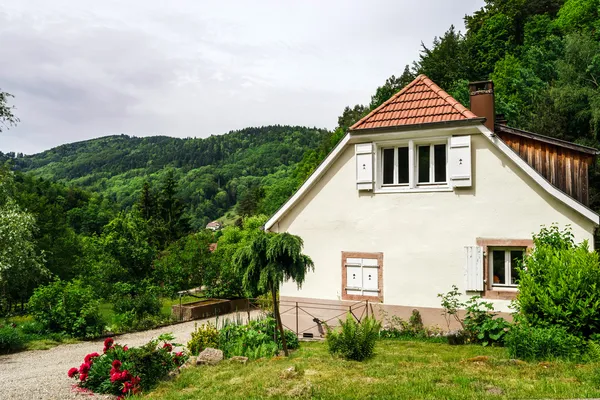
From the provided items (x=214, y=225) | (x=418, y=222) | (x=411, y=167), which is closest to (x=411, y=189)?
(x=411, y=167)

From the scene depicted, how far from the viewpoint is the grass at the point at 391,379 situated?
6707mm

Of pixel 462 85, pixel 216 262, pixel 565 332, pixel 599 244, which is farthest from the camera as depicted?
pixel 462 85

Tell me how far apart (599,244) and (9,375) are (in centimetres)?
1601

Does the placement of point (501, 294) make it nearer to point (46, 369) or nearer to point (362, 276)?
point (362, 276)

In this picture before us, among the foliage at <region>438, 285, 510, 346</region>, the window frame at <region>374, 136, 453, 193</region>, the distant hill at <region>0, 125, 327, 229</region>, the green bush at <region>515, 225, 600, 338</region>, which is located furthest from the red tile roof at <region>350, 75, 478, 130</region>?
the distant hill at <region>0, 125, 327, 229</region>

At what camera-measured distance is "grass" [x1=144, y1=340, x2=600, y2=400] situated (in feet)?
22.0

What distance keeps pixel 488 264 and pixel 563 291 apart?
3.27 metres

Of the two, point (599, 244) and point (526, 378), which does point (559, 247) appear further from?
point (526, 378)

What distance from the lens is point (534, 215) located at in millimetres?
11906

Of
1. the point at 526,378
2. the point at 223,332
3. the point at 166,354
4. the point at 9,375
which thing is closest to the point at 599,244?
the point at 526,378

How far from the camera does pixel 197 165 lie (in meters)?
152

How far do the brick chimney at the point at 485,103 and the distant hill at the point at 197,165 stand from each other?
96012 millimetres

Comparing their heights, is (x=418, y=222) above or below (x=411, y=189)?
below

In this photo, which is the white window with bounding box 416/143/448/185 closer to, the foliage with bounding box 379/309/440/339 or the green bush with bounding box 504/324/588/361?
the foliage with bounding box 379/309/440/339
